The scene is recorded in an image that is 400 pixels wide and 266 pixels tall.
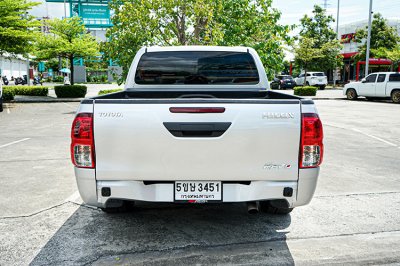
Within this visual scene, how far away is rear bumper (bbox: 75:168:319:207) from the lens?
337cm

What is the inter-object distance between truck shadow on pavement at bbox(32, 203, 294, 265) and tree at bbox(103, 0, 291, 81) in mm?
12472

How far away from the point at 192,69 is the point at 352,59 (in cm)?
4808

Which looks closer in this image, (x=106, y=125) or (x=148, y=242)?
(x=106, y=125)

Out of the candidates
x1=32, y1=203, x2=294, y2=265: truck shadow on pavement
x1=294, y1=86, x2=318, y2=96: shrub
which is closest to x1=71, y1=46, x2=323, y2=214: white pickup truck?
x1=32, y1=203, x2=294, y2=265: truck shadow on pavement

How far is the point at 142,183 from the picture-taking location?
11.1 ft

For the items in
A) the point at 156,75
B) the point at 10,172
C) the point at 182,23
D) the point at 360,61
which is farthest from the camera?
the point at 360,61

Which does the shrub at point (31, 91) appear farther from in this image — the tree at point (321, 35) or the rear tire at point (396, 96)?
the tree at point (321, 35)

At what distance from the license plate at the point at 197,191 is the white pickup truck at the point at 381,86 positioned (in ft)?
76.8

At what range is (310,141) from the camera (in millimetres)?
3336

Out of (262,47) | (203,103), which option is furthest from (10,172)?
(262,47)

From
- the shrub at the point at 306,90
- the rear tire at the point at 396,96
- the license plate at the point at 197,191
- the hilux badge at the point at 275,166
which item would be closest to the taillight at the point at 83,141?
the license plate at the point at 197,191

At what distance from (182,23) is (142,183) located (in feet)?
47.2

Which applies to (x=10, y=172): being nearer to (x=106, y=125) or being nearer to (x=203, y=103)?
(x=106, y=125)

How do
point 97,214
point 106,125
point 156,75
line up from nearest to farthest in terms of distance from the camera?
point 106,125 < point 97,214 < point 156,75
